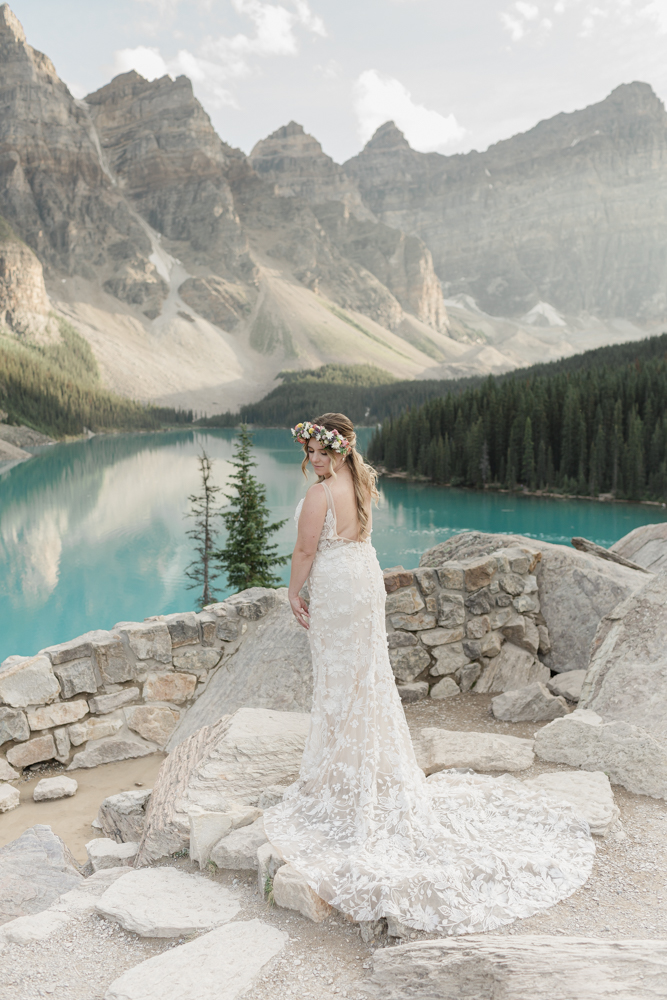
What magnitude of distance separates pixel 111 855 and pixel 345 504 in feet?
11.4

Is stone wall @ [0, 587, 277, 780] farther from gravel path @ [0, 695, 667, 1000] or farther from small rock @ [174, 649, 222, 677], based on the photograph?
gravel path @ [0, 695, 667, 1000]

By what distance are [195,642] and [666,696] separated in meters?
5.35

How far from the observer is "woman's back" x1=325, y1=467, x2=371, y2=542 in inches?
197

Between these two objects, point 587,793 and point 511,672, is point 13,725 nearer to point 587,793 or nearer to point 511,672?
point 511,672

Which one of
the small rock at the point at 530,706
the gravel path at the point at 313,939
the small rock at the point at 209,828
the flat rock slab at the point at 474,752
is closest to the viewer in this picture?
the gravel path at the point at 313,939

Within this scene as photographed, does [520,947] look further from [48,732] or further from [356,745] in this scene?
[48,732]

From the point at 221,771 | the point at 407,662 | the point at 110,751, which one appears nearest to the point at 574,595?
the point at 407,662

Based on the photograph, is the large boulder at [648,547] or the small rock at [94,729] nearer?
the small rock at [94,729]

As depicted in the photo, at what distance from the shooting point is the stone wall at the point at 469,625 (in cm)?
859

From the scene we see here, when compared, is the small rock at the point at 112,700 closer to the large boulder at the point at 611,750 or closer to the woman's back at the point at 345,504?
the woman's back at the point at 345,504

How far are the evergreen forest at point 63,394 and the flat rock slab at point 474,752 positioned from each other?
116019mm

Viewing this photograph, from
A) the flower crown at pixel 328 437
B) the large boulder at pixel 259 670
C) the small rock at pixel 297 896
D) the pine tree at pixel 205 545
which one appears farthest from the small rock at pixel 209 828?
the pine tree at pixel 205 545

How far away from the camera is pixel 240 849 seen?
445 centimetres

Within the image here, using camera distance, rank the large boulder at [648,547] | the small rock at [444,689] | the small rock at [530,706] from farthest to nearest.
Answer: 1. the large boulder at [648,547]
2. the small rock at [444,689]
3. the small rock at [530,706]
